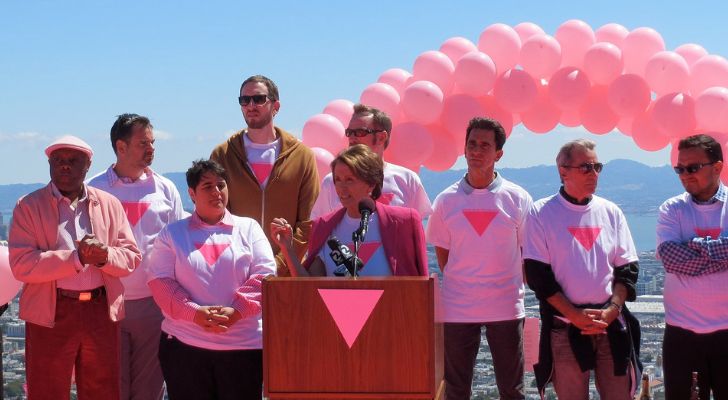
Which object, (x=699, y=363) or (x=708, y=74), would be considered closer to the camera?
(x=699, y=363)

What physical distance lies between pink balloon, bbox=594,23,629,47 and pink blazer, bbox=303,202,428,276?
406cm

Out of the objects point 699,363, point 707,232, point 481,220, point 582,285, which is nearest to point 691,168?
point 707,232

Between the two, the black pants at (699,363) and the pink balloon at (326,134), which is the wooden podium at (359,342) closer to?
the black pants at (699,363)

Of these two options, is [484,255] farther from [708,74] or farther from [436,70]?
[708,74]

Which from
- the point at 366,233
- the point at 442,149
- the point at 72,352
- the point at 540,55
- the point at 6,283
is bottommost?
the point at 72,352

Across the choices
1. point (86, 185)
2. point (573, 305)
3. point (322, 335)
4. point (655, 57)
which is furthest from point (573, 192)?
point (655, 57)

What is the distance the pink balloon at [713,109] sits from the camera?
261 inches

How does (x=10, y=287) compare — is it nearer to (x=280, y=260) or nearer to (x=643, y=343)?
(x=280, y=260)

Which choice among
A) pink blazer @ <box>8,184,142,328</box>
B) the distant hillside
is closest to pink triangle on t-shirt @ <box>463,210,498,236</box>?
the distant hillside

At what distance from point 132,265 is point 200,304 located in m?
0.52

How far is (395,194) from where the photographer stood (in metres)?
5.20

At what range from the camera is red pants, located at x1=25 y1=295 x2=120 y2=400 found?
4.48 m

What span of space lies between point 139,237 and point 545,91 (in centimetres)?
370

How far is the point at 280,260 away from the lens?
5.04m
